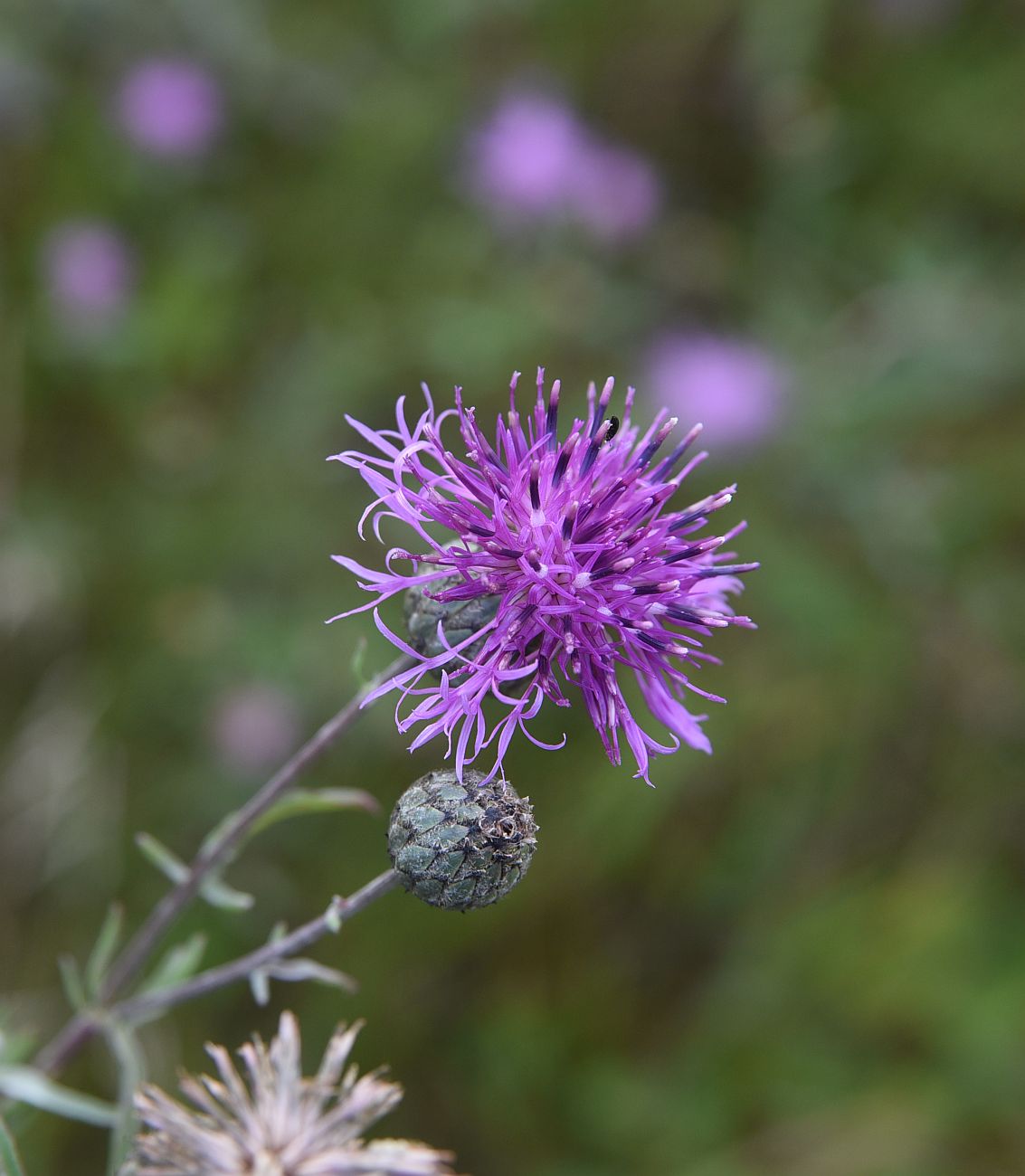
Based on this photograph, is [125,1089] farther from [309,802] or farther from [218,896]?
[309,802]

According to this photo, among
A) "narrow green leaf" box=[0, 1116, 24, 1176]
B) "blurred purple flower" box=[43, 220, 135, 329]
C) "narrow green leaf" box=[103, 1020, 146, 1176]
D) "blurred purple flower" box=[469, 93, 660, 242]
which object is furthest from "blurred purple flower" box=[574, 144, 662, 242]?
"narrow green leaf" box=[0, 1116, 24, 1176]

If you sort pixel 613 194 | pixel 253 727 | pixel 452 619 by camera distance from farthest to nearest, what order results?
1. pixel 613 194
2. pixel 253 727
3. pixel 452 619

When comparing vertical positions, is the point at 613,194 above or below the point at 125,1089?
above

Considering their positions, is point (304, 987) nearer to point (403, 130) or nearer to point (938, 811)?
point (938, 811)

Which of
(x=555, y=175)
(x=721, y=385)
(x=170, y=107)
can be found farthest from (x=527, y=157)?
(x=170, y=107)

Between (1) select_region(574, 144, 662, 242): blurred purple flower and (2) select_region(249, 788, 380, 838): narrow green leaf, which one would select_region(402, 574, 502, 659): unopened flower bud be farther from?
(1) select_region(574, 144, 662, 242): blurred purple flower

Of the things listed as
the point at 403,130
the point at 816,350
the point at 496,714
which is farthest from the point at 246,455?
the point at 816,350
